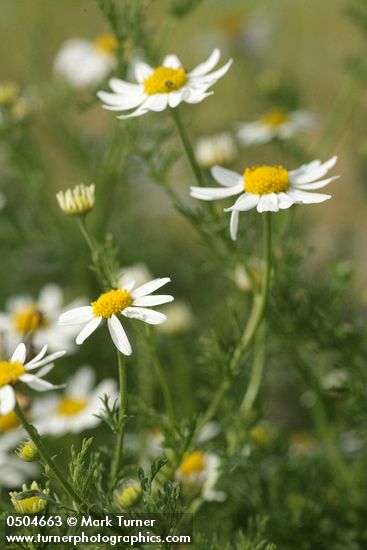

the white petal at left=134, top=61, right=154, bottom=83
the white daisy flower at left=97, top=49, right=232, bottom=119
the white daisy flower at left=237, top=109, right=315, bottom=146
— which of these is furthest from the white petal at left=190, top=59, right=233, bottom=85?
the white daisy flower at left=237, top=109, right=315, bottom=146

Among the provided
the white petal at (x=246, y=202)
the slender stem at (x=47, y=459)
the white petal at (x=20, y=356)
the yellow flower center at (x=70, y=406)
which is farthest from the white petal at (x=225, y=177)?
the yellow flower center at (x=70, y=406)

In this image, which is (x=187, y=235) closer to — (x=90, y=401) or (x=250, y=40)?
(x=250, y=40)

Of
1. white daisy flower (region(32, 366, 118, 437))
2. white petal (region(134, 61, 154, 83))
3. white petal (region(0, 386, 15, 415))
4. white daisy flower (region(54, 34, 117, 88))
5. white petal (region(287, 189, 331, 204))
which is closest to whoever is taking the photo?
white petal (region(0, 386, 15, 415))

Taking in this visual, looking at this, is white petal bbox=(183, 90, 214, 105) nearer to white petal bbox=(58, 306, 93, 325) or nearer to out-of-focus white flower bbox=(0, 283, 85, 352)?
white petal bbox=(58, 306, 93, 325)

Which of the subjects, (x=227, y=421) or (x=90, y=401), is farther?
(x=90, y=401)

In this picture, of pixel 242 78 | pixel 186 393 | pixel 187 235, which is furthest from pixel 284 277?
pixel 242 78

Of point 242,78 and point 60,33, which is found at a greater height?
point 60,33

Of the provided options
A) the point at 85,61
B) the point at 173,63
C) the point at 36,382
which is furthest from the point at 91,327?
the point at 85,61
